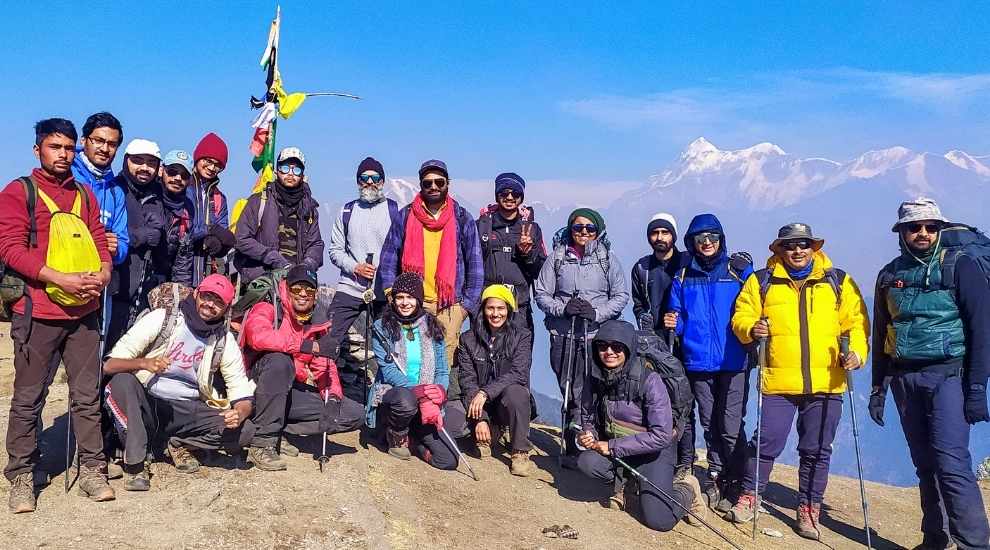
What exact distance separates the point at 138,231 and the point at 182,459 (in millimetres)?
2337

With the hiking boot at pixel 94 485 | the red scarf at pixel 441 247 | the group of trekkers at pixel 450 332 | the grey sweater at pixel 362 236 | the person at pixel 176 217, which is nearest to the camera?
the hiking boot at pixel 94 485

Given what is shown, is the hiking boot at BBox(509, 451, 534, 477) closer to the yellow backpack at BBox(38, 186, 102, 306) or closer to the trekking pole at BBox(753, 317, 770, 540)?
the trekking pole at BBox(753, 317, 770, 540)

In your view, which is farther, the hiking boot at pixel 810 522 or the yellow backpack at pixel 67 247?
the hiking boot at pixel 810 522

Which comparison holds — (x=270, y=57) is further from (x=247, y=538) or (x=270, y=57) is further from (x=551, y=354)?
(x=247, y=538)

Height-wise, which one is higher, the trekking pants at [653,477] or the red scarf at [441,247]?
the red scarf at [441,247]

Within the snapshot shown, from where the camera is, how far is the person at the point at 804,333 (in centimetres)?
789

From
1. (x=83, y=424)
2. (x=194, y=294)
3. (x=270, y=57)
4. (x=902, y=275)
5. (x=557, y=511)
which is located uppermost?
(x=270, y=57)

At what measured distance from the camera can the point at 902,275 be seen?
24.9 ft

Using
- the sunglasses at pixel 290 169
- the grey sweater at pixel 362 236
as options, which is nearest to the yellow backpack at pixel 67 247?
the sunglasses at pixel 290 169

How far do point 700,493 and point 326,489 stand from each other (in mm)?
4151

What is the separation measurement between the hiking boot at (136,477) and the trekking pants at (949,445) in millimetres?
7413

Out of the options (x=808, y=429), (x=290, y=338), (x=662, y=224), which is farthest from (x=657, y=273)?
(x=290, y=338)

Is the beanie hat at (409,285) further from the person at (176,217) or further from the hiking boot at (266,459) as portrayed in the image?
the person at (176,217)

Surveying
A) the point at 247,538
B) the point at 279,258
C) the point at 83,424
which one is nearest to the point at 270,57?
the point at 279,258
